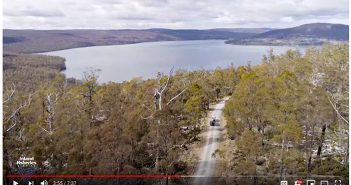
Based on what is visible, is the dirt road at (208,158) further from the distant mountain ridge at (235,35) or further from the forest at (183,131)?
the distant mountain ridge at (235,35)

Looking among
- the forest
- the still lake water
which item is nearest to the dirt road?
the forest

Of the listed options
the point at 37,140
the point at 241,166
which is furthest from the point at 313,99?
the point at 37,140

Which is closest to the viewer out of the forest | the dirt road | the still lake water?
the forest

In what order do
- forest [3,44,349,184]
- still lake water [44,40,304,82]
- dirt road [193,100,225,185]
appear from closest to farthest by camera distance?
1. forest [3,44,349,184]
2. dirt road [193,100,225,185]
3. still lake water [44,40,304,82]

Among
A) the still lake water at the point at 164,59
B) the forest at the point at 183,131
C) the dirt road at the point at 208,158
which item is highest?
the still lake water at the point at 164,59

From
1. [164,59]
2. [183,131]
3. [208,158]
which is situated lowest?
[208,158]

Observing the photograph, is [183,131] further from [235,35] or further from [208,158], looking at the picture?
[235,35]

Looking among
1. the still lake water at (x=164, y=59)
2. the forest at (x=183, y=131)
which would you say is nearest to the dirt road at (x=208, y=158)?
the forest at (x=183, y=131)

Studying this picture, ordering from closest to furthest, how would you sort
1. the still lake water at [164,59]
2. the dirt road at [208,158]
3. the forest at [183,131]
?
the forest at [183,131] < the dirt road at [208,158] < the still lake water at [164,59]

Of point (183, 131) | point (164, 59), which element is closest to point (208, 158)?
point (183, 131)

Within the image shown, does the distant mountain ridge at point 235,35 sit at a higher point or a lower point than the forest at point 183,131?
higher

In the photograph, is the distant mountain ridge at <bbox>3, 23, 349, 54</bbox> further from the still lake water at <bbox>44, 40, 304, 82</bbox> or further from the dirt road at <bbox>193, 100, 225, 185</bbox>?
the dirt road at <bbox>193, 100, 225, 185</bbox>
